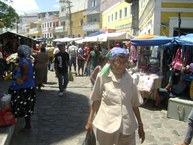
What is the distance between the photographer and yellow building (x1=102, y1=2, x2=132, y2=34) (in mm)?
38644

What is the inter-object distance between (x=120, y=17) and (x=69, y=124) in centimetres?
3568

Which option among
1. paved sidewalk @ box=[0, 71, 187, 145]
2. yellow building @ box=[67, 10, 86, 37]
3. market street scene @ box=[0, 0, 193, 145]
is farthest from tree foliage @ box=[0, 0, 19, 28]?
yellow building @ box=[67, 10, 86, 37]

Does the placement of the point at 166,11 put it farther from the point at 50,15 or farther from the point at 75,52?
the point at 50,15

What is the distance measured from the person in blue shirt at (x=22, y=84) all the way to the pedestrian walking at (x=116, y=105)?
8.90ft

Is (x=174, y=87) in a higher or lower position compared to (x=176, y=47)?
lower

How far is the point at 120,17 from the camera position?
42312 mm

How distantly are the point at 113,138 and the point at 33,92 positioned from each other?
316 centimetres

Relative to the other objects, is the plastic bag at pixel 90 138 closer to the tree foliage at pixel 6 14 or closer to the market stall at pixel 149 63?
the market stall at pixel 149 63

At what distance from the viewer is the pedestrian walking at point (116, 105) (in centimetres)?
377

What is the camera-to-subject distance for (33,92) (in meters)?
6.63

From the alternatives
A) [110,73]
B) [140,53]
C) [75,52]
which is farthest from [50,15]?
[110,73]

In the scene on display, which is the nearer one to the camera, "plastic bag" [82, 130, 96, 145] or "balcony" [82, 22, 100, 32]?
"plastic bag" [82, 130, 96, 145]

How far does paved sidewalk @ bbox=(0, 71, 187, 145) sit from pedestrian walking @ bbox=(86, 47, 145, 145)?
2530mm

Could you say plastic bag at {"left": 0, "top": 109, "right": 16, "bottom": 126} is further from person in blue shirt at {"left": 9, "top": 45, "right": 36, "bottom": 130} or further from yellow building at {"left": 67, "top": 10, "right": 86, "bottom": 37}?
yellow building at {"left": 67, "top": 10, "right": 86, "bottom": 37}
